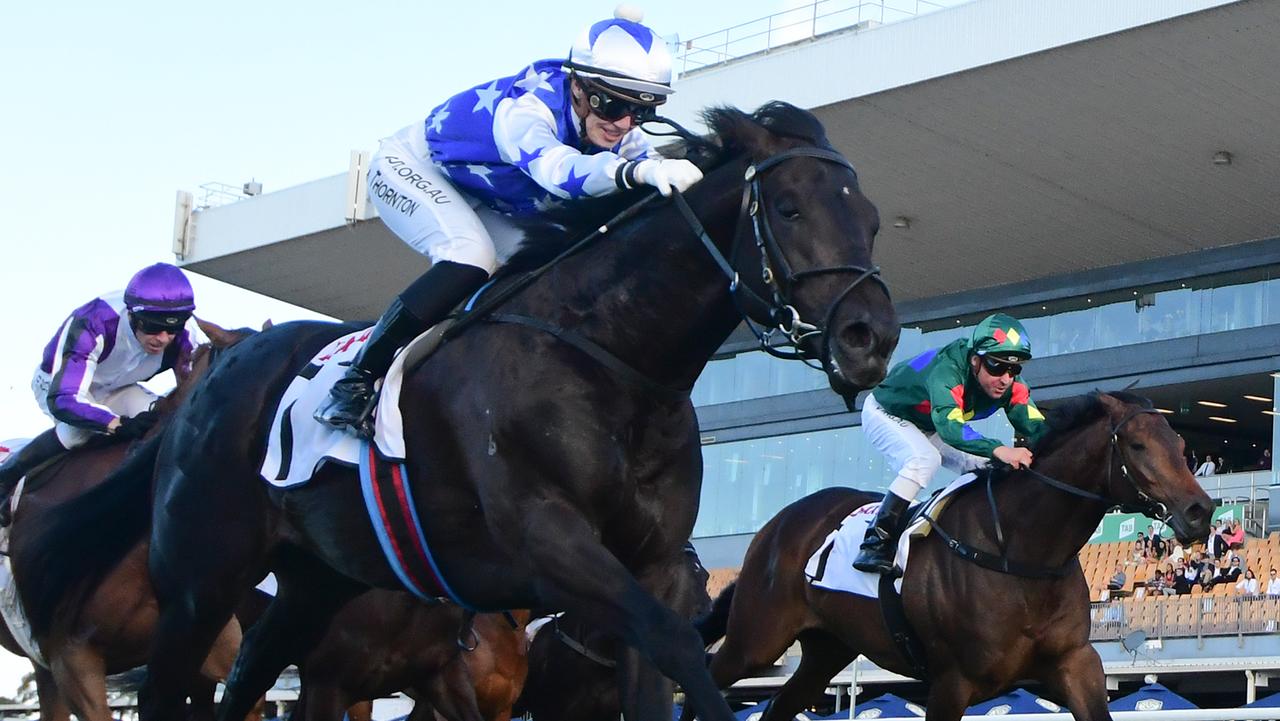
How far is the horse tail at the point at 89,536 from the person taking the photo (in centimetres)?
586

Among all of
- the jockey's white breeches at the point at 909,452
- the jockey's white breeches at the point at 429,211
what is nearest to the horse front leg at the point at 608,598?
the jockey's white breeches at the point at 429,211

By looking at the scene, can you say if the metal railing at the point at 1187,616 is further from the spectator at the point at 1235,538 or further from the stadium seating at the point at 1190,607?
the spectator at the point at 1235,538

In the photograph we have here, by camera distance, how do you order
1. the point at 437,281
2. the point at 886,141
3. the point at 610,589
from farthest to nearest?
the point at 886,141 → the point at 437,281 → the point at 610,589

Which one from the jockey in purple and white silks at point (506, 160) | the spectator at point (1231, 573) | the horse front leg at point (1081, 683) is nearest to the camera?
the jockey in purple and white silks at point (506, 160)

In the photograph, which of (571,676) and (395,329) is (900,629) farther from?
(395,329)

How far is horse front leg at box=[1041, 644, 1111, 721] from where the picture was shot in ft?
22.8

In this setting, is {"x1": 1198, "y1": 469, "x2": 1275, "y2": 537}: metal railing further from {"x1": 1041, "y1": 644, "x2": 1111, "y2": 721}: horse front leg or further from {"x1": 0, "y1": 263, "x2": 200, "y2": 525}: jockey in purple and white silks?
{"x1": 0, "y1": 263, "x2": 200, "y2": 525}: jockey in purple and white silks

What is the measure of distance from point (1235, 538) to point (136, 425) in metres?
15.6

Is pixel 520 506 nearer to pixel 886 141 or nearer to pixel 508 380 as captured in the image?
pixel 508 380

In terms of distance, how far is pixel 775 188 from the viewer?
4121 millimetres

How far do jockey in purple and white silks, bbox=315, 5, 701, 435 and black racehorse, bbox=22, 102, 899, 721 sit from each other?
0.13 meters

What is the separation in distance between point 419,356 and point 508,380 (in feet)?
1.30

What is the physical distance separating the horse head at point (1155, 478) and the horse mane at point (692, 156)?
3435 mm

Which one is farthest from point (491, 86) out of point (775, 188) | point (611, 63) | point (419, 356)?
point (775, 188)
